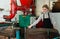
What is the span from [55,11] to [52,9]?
A: 0.11m

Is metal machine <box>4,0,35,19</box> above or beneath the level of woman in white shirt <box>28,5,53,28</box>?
above

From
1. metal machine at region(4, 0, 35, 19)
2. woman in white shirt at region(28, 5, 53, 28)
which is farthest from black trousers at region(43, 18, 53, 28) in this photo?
metal machine at region(4, 0, 35, 19)

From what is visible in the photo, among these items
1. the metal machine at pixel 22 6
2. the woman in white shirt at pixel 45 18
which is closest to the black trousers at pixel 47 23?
the woman in white shirt at pixel 45 18

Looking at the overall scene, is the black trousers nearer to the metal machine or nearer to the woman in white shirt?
the woman in white shirt

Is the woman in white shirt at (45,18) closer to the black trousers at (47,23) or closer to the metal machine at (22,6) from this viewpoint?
the black trousers at (47,23)

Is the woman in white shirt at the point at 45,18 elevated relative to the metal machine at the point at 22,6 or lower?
lower

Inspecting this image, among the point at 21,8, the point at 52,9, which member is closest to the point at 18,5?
the point at 21,8

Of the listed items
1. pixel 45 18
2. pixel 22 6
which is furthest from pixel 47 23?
pixel 22 6

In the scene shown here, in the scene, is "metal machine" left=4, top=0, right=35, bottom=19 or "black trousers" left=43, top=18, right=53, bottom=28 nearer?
"black trousers" left=43, top=18, right=53, bottom=28

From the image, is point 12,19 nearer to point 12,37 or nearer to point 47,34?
point 12,37

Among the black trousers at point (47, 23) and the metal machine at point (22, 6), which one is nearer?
the black trousers at point (47, 23)

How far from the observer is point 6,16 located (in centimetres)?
550

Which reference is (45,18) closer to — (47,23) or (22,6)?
(47,23)

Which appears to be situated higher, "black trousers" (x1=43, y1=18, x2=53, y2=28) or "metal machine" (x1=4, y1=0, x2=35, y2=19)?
"metal machine" (x1=4, y1=0, x2=35, y2=19)
